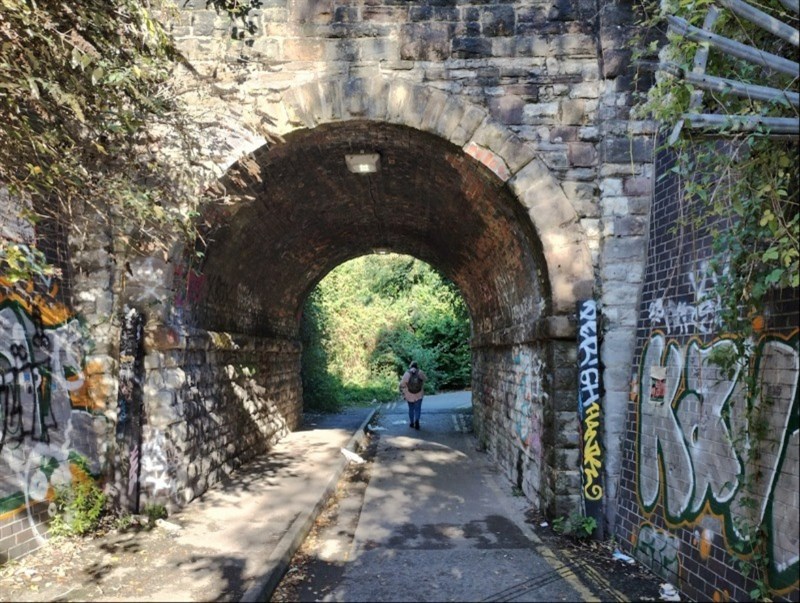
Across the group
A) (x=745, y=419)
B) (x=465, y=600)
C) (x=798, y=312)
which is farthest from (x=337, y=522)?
(x=798, y=312)

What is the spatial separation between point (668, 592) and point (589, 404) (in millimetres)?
1904

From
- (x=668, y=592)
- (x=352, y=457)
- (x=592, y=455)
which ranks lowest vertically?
(x=352, y=457)

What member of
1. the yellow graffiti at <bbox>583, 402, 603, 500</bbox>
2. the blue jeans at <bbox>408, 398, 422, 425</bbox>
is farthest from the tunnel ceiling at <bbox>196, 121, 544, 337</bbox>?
the blue jeans at <bbox>408, 398, 422, 425</bbox>

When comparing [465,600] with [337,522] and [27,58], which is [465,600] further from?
[27,58]

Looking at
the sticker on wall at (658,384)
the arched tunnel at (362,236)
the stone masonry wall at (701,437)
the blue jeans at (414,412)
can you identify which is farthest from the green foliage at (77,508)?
the blue jeans at (414,412)

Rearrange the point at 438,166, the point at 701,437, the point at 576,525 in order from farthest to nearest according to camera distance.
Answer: the point at 438,166 < the point at 576,525 < the point at 701,437

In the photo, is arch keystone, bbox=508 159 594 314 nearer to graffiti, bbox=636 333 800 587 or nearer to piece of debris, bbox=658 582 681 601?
Result: graffiti, bbox=636 333 800 587

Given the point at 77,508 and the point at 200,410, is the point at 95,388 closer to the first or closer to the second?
the point at 77,508

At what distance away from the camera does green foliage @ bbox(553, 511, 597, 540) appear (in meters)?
5.98

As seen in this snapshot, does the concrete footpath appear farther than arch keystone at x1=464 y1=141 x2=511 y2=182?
No

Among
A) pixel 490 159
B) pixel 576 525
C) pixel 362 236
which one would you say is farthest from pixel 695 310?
pixel 362 236

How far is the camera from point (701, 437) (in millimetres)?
4699

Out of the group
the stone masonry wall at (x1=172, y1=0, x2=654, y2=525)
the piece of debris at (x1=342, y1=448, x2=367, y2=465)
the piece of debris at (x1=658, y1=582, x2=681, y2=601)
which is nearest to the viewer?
the piece of debris at (x1=658, y1=582, x2=681, y2=601)

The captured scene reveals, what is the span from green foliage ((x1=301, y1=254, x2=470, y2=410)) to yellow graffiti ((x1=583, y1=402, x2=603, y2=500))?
1334cm
